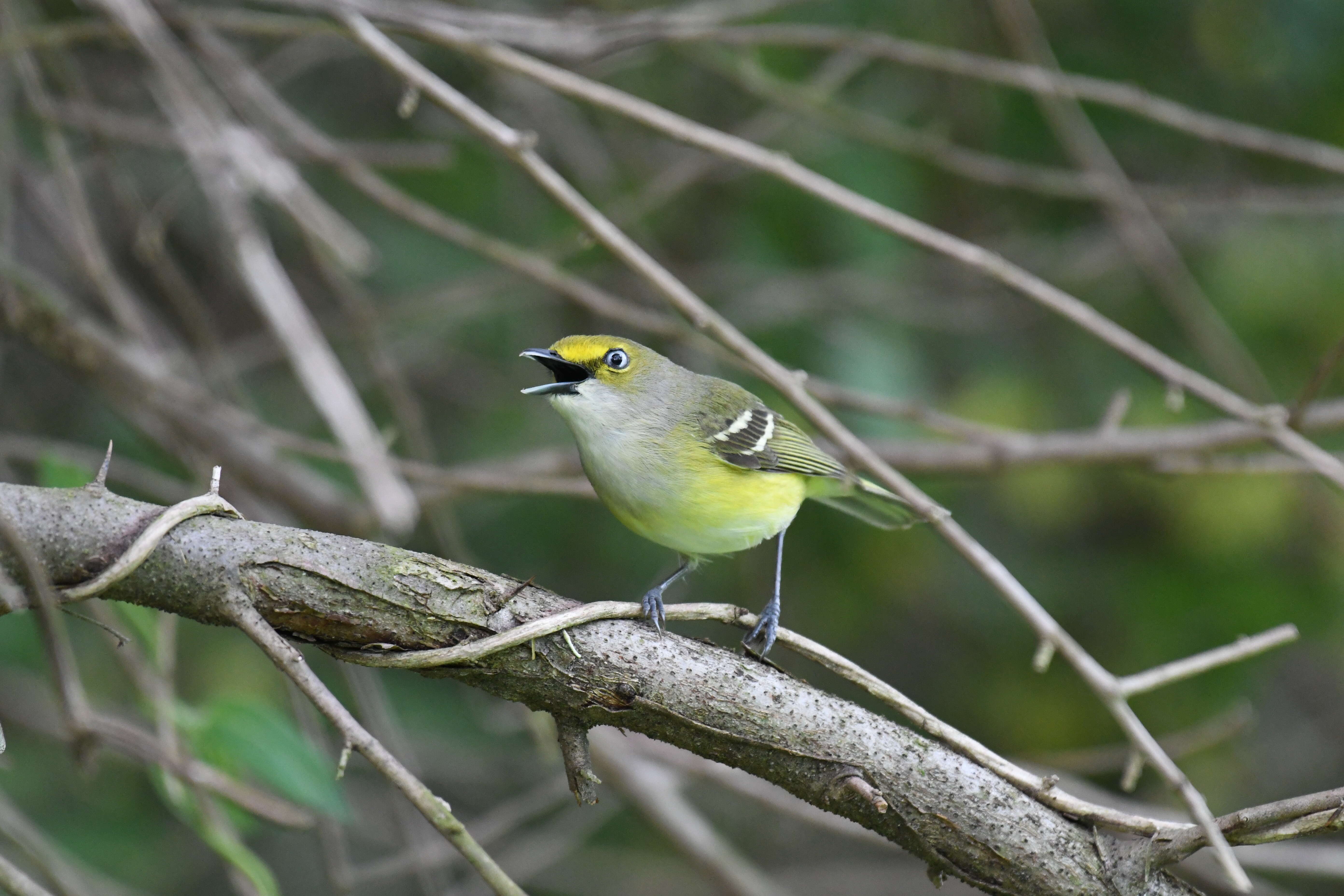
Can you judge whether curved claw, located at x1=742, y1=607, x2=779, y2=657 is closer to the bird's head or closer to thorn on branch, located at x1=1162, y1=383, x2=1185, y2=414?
the bird's head

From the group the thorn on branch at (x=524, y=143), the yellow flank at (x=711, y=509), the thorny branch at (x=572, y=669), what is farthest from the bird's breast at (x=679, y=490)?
the thorny branch at (x=572, y=669)

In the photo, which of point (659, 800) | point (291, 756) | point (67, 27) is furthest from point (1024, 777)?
point (67, 27)

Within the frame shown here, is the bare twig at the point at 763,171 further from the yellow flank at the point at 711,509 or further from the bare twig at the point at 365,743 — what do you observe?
the bare twig at the point at 365,743

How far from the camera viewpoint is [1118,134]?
5848mm

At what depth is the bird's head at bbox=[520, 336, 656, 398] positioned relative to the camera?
309cm

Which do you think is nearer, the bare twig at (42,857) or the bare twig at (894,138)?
the bare twig at (42,857)

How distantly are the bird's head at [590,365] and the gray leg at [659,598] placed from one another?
505 millimetres

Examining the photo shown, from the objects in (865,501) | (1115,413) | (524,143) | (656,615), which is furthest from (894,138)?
(656,615)

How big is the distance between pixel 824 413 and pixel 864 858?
4849mm

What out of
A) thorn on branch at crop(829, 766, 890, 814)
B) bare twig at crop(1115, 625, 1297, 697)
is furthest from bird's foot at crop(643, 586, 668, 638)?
bare twig at crop(1115, 625, 1297, 697)

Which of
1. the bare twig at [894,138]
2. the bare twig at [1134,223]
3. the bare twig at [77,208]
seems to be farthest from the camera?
the bare twig at [894,138]

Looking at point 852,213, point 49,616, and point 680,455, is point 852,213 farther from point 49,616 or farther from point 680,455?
point 49,616

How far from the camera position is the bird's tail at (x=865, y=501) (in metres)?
3.44

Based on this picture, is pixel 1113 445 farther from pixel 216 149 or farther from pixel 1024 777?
pixel 216 149
